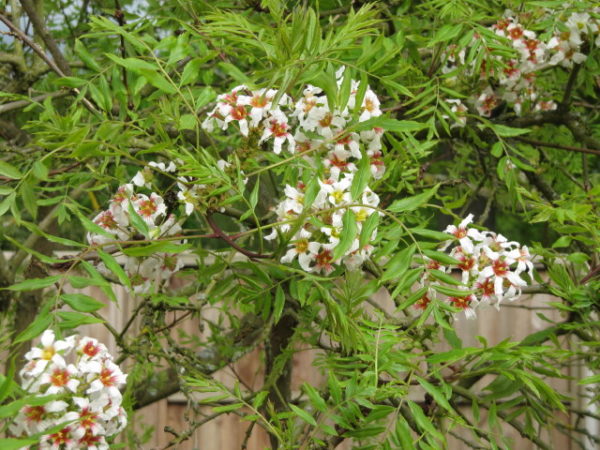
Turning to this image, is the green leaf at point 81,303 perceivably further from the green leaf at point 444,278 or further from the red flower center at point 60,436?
the green leaf at point 444,278

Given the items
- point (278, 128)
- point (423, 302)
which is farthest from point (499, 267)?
point (278, 128)

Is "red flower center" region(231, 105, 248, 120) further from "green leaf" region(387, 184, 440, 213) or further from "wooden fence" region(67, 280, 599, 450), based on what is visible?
"wooden fence" region(67, 280, 599, 450)

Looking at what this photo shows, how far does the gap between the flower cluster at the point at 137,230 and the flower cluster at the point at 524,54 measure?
0.95m

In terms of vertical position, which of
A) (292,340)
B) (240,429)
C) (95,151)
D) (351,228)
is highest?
(95,151)

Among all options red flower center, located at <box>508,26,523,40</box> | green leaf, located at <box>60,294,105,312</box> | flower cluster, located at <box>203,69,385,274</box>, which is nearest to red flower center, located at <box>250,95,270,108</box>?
flower cluster, located at <box>203,69,385,274</box>

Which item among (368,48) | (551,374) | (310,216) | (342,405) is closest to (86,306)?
(310,216)

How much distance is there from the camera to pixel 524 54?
7.72ft

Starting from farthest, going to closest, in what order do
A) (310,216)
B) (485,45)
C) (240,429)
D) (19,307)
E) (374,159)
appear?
(240,429) → (19,307) → (485,45) → (374,159) → (310,216)

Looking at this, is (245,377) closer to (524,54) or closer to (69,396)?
(524,54)

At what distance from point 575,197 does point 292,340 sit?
2.51ft

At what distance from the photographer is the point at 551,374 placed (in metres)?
1.83

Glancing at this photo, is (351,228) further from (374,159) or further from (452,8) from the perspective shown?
(452,8)

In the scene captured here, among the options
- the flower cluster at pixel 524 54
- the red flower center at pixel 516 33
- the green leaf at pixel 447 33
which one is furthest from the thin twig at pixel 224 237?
the red flower center at pixel 516 33

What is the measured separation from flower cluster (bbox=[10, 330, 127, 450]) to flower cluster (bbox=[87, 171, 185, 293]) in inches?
10.2
